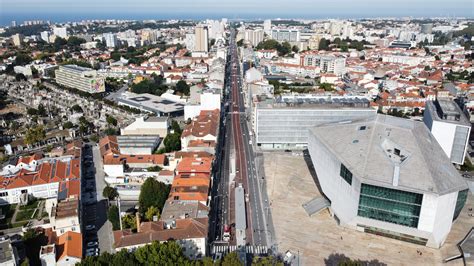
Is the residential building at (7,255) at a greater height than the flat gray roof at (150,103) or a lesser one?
lesser

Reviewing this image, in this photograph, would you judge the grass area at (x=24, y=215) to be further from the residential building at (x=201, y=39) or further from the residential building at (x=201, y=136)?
the residential building at (x=201, y=39)

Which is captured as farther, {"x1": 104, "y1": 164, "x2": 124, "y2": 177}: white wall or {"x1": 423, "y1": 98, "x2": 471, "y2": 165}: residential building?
{"x1": 423, "y1": 98, "x2": 471, "y2": 165}: residential building

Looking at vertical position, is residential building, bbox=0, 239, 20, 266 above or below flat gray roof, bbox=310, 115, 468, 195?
below

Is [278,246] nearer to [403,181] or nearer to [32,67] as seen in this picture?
[403,181]

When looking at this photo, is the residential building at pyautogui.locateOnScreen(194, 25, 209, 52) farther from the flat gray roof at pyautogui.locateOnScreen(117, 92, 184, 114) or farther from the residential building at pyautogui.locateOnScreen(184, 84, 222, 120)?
the residential building at pyautogui.locateOnScreen(184, 84, 222, 120)

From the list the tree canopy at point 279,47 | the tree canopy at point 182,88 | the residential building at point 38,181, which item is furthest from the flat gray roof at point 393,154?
the tree canopy at point 279,47

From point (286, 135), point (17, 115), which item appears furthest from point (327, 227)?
point (17, 115)

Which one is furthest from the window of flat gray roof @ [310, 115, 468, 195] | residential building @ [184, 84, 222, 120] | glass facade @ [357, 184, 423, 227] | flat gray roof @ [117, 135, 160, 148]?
residential building @ [184, 84, 222, 120]

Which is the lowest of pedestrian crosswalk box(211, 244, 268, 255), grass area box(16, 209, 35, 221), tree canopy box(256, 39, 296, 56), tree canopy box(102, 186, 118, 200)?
grass area box(16, 209, 35, 221)
